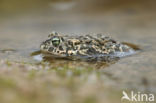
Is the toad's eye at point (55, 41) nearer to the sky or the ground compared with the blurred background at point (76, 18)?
nearer to the ground

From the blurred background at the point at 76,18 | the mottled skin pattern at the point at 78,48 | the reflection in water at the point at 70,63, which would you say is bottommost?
the reflection in water at the point at 70,63

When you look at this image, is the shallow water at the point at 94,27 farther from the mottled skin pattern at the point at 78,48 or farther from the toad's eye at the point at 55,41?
the toad's eye at the point at 55,41

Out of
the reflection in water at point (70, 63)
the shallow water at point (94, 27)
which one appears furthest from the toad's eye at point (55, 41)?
the shallow water at point (94, 27)

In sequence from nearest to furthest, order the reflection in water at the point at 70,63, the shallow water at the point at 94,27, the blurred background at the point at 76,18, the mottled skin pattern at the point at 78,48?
the shallow water at the point at 94,27 < the reflection in water at the point at 70,63 < the mottled skin pattern at the point at 78,48 < the blurred background at the point at 76,18

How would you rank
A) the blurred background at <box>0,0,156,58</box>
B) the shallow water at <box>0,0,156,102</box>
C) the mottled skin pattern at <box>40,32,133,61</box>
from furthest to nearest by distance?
the blurred background at <box>0,0,156,58</box>, the mottled skin pattern at <box>40,32,133,61</box>, the shallow water at <box>0,0,156,102</box>

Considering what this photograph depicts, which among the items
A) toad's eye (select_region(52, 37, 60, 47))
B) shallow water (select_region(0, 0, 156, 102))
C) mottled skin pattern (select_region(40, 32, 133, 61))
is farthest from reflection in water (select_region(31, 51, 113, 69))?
toad's eye (select_region(52, 37, 60, 47))

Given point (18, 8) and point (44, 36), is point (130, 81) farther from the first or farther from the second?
point (18, 8)

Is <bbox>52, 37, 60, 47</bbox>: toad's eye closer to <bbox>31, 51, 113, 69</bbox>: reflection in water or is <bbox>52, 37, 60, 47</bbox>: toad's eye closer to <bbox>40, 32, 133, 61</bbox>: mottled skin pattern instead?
<bbox>40, 32, 133, 61</bbox>: mottled skin pattern

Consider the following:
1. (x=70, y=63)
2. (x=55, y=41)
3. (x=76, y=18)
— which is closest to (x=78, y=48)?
(x=55, y=41)
